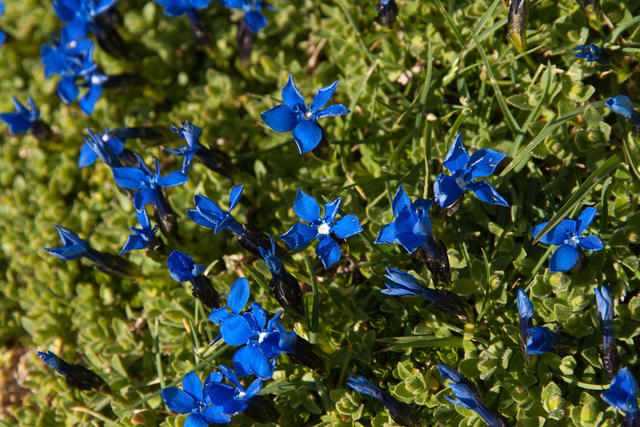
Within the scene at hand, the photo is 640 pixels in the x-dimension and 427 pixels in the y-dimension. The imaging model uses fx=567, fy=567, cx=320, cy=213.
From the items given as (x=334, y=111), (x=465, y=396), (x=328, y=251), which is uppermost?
(x=334, y=111)

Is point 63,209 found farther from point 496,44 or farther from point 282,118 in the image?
point 496,44

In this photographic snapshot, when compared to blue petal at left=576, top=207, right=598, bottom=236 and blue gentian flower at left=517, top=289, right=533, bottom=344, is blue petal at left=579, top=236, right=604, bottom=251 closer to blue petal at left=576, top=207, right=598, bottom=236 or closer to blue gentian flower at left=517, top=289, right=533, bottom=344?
blue petal at left=576, top=207, right=598, bottom=236

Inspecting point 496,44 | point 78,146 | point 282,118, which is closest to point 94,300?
point 78,146

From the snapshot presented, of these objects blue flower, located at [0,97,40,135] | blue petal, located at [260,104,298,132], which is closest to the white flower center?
blue petal, located at [260,104,298,132]

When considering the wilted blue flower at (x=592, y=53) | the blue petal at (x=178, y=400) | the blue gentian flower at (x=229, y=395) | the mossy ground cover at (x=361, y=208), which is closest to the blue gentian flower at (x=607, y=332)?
the mossy ground cover at (x=361, y=208)

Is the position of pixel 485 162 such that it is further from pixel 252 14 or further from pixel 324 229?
pixel 252 14

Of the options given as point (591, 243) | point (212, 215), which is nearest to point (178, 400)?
point (212, 215)

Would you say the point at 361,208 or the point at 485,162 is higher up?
the point at 485,162
